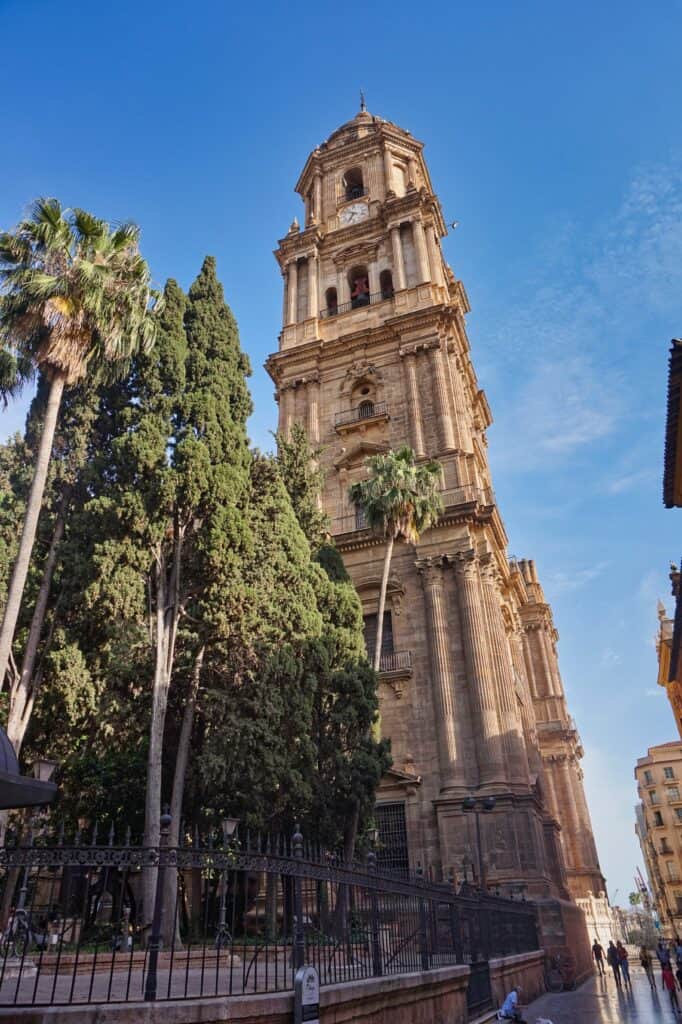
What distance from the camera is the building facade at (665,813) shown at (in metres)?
68.9

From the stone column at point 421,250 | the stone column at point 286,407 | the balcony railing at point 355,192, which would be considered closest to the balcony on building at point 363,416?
the stone column at point 286,407

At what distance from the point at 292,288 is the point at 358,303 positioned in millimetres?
3711

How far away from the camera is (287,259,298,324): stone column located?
35812 mm

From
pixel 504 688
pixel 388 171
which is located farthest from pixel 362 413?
pixel 388 171

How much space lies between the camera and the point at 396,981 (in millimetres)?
7953

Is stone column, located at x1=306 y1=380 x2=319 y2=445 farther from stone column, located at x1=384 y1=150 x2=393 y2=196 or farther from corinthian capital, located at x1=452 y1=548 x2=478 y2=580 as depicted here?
stone column, located at x1=384 y1=150 x2=393 y2=196

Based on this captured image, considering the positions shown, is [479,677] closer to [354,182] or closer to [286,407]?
[286,407]

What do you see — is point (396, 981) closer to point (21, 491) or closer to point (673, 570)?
point (21, 491)

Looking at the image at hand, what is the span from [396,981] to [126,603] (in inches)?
353

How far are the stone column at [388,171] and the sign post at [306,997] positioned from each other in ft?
123

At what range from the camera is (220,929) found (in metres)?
6.20

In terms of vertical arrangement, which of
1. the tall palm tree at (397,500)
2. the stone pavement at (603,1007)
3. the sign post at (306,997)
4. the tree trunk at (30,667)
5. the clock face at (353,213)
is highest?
the clock face at (353,213)

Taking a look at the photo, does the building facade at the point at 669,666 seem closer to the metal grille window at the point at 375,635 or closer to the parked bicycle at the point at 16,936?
the metal grille window at the point at 375,635

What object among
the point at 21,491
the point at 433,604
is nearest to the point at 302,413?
the point at 433,604
